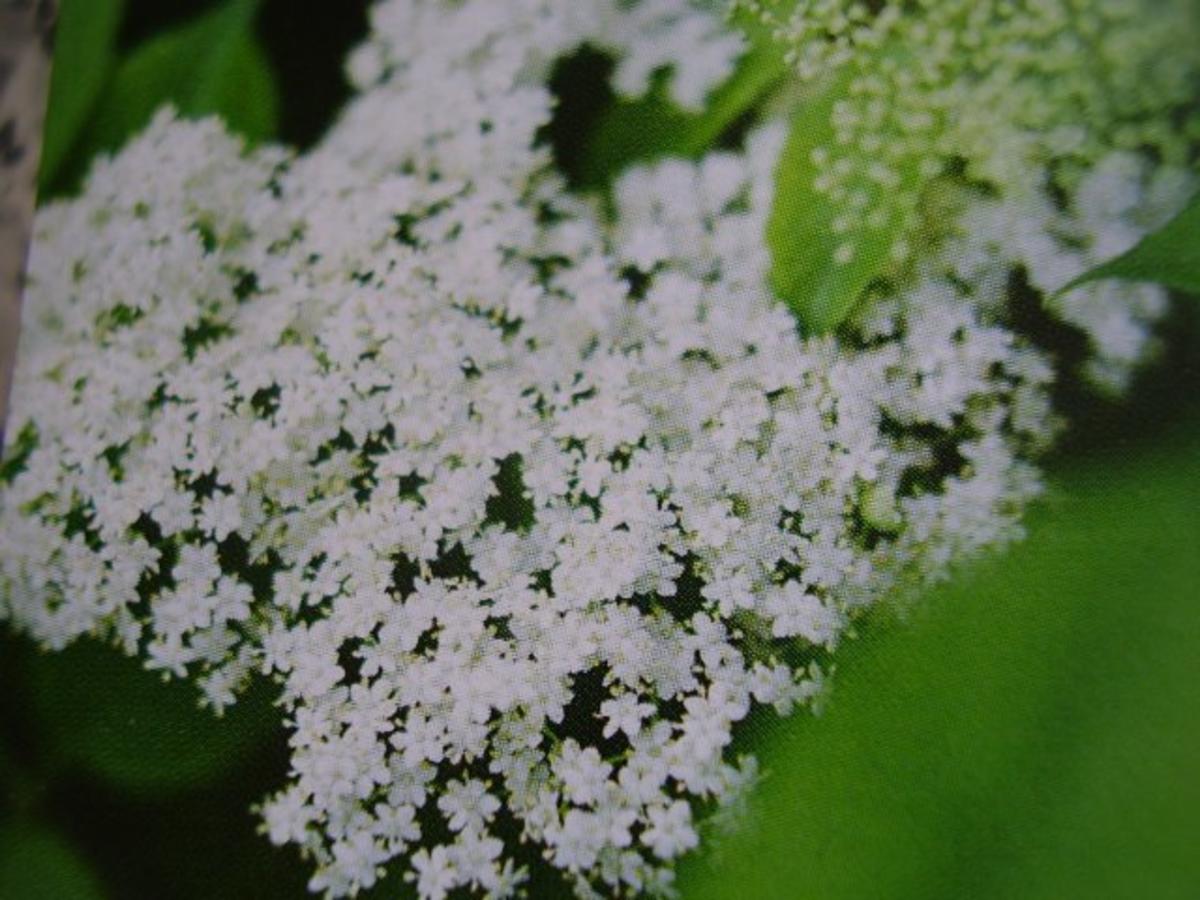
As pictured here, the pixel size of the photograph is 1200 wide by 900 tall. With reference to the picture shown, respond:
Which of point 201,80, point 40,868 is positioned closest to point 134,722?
point 40,868

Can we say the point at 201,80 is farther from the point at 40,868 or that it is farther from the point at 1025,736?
the point at 1025,736

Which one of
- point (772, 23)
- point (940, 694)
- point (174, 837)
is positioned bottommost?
point (940, 694)

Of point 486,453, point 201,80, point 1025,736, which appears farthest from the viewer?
point 201,80

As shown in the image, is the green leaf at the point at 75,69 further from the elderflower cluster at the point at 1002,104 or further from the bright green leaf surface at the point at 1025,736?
the bright green leaf surface at the point at 1025,736

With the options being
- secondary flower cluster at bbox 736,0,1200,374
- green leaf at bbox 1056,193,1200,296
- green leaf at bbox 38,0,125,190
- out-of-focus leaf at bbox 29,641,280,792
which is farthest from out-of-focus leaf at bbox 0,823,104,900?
green leaf at bbox 1056,193,1200,296

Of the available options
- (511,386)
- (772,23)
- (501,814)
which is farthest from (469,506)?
(772,23)

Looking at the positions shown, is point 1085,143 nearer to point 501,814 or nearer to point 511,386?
point 511,386
